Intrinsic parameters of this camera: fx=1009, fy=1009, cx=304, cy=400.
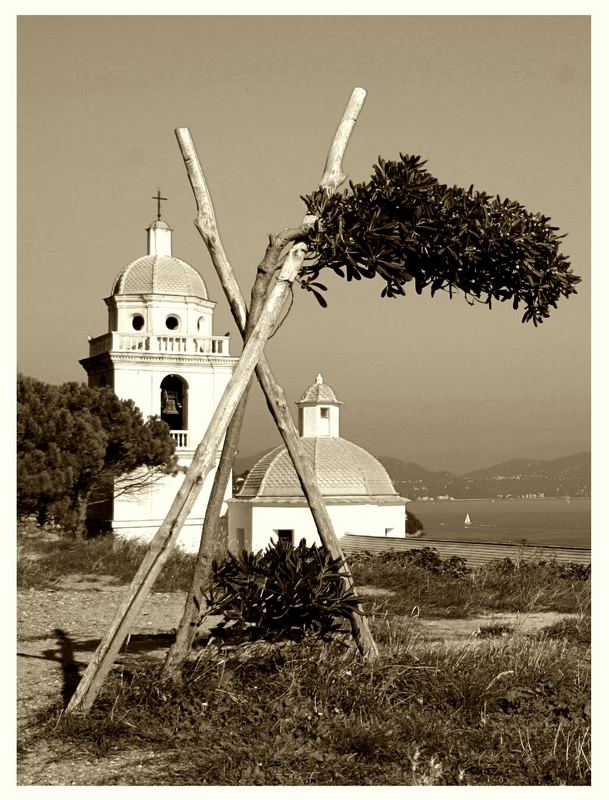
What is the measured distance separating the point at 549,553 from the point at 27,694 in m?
9.98

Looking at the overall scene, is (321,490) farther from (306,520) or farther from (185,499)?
(185,499)

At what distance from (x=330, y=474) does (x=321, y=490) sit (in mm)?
769

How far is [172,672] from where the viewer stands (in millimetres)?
6422

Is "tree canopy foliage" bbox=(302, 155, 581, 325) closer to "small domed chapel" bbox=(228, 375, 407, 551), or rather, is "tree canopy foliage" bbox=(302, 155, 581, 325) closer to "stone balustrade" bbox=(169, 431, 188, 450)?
"small domed chapel" bbox=(228, 375, 407, 551)

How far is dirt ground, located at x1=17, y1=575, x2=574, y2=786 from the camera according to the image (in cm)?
534

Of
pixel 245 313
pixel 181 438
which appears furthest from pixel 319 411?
pixel 245 313

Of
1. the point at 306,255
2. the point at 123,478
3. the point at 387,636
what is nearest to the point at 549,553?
the point at 387,636

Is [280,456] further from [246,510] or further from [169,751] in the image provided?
[169,751]

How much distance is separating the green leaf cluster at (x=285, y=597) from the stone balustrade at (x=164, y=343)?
28.7m

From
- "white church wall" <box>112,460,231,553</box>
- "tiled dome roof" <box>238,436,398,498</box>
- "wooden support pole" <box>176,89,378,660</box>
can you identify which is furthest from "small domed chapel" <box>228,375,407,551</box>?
"wooden support pole" <box>176,89,378,660</box>

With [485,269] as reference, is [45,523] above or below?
below

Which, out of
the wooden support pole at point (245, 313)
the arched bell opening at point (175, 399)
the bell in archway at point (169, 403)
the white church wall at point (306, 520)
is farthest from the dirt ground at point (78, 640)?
the bell in archway at point (169, 403)

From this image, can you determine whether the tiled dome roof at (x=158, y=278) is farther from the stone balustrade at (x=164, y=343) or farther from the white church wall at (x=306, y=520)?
the white church wall at (x=306, y=520)

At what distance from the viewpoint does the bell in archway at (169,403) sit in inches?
1439
